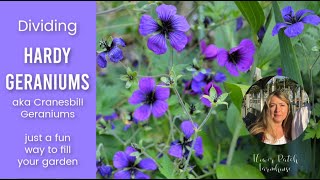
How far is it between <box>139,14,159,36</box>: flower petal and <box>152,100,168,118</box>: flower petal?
165 mm

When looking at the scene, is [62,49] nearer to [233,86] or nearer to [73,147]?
[73,147]

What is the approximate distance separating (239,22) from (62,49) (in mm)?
582


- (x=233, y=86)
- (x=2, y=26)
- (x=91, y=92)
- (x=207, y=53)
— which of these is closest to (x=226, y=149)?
(x=207, y=53)

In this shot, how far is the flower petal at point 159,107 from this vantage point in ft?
3.24

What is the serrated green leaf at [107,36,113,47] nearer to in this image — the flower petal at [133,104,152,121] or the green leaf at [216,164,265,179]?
the flower petal at [133,104,152,121]

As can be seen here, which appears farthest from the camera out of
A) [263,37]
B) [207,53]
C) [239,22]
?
[239,22]

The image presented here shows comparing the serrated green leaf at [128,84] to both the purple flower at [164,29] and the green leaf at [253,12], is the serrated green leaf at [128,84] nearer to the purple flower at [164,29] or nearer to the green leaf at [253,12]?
the purple flower at [164,29]

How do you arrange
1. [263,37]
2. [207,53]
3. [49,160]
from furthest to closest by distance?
[207,53] → [263,37] → [49,160]

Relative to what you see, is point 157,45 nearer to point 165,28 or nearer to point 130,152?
point 165,28

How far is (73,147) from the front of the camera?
88 cm

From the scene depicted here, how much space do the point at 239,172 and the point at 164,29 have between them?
33 cm

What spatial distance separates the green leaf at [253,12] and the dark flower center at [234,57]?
10cm

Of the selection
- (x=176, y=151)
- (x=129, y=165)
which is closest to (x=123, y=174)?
(x=129, y=165)

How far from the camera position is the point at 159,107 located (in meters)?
0.99
